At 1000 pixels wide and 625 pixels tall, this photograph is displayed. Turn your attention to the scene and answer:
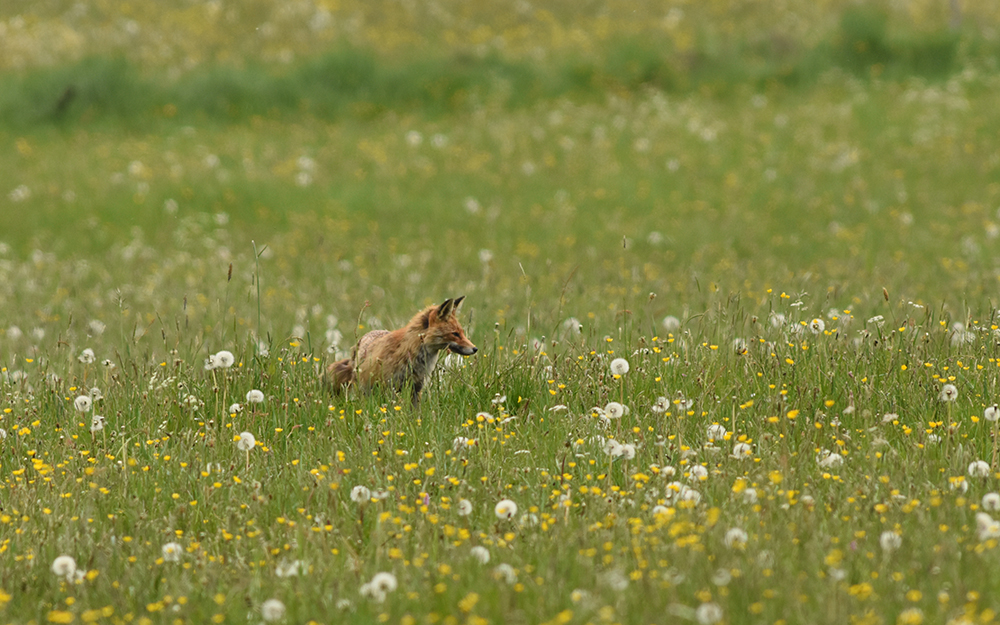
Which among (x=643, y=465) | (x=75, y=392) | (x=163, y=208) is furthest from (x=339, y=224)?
(x=643, y=465)

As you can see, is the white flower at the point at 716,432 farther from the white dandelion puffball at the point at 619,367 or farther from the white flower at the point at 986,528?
the white flower at the point at 986,528

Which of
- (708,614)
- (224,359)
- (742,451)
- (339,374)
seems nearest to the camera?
(708,614)

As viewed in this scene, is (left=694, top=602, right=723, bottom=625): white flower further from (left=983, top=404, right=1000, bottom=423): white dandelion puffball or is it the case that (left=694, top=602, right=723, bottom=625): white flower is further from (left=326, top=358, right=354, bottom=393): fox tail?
(left=326, top=358, right=354, bottom=393): fox tail

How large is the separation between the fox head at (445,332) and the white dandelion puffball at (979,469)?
8.76ft

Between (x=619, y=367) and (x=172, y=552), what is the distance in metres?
2.60

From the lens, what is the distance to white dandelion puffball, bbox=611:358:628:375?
5.83m

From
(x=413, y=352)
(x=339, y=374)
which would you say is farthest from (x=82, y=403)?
(x=413, y=352)

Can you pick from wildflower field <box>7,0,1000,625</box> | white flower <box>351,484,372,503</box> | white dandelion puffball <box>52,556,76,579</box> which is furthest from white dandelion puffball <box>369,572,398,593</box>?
white dandelion puffball <box>52,556,76,579</box>

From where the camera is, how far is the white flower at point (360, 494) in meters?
4.45

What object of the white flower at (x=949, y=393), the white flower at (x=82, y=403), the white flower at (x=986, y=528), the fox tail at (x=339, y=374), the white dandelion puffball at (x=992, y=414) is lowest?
the fox tail at (x=339, y=374)

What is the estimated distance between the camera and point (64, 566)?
3943 millimetres

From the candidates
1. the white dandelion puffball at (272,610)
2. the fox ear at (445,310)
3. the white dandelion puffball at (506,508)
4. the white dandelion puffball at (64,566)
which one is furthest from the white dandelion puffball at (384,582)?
the fox ear at (445,310)

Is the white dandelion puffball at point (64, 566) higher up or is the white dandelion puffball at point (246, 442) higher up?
the white dandelion puffball at point (64, 566)

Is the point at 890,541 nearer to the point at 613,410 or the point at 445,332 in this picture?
the point at 613,410
